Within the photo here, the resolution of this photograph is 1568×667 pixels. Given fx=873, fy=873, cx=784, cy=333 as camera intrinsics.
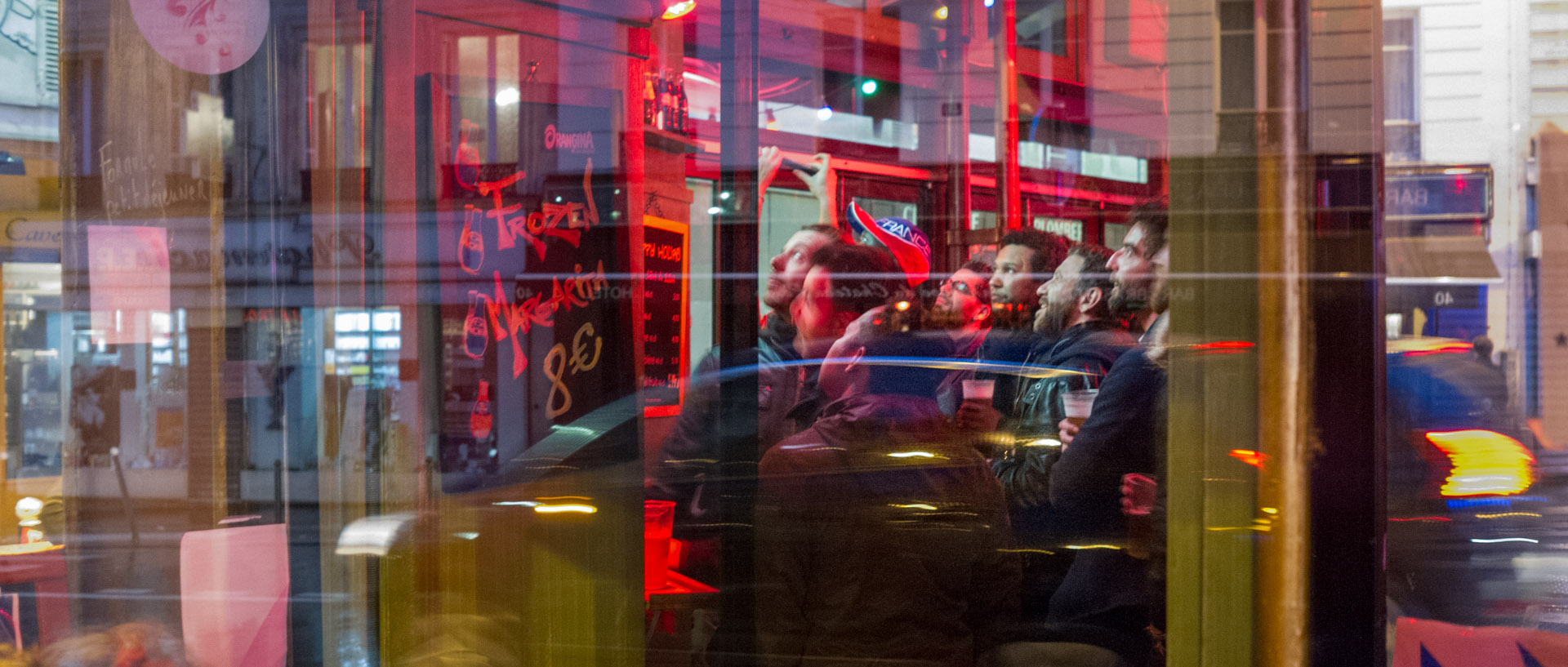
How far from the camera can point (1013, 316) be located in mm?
2492

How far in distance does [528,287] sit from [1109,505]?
1846 mm

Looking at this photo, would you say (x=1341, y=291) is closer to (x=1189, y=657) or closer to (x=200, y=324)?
(x=1189, y=657)

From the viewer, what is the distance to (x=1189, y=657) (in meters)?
2.19

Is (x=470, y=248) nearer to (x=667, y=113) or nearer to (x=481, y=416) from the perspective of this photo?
(x=481, y=416)

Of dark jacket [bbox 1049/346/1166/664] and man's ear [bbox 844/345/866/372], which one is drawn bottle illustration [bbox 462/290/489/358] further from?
dark jacket [bbox 1049/346/1166/664]

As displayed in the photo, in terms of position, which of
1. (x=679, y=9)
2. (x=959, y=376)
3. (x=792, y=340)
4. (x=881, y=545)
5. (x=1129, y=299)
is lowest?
(x=881, y=545)

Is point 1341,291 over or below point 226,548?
over

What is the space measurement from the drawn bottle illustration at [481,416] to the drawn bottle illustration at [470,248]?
14.9 inches

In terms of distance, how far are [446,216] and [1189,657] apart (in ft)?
8.27

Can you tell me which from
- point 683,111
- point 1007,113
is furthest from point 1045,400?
point 683,111

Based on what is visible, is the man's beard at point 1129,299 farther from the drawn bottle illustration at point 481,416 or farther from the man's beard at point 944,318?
the drawn bottle illustration at point 481,416

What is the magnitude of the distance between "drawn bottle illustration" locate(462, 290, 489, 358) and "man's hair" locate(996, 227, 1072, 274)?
64.6 inches

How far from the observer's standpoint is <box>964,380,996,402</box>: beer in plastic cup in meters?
2.52

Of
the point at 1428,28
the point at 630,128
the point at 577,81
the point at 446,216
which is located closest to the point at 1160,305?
the point at 1428,28
